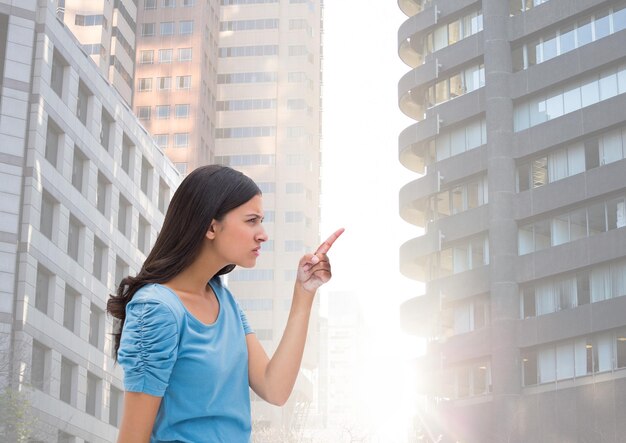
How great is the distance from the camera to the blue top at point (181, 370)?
2.16 metres

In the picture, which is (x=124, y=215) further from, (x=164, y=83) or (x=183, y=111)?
(x=164, y=83)

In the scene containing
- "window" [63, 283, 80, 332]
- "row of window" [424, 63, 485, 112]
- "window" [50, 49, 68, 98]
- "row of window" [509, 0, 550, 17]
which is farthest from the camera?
"row of window" [424, 63, 485, 112]

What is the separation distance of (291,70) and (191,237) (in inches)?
4199

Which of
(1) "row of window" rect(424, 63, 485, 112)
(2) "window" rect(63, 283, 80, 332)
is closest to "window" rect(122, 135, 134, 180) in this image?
(2) "window" rect(63, 283, 80, 332)

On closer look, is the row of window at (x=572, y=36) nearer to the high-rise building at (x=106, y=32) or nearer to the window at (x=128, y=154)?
the window at (x=128, y=154)

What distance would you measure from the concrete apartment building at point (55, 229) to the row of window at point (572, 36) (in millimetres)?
23171

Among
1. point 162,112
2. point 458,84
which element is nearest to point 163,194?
point 458,84

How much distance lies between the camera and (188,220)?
2.36 meters

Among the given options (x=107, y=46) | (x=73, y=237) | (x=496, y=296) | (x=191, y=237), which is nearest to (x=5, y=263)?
(x=73, y=237)

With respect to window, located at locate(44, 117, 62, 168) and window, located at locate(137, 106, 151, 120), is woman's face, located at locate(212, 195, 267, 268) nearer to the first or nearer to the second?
window, located at locate(44, 117, 62, 168)

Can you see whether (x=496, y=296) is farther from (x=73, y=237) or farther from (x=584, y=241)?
(x=73, y=237)

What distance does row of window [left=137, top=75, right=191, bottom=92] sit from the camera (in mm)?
101562

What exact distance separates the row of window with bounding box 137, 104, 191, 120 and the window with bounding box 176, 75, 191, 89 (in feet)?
5.78

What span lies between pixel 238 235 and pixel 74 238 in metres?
43.1
